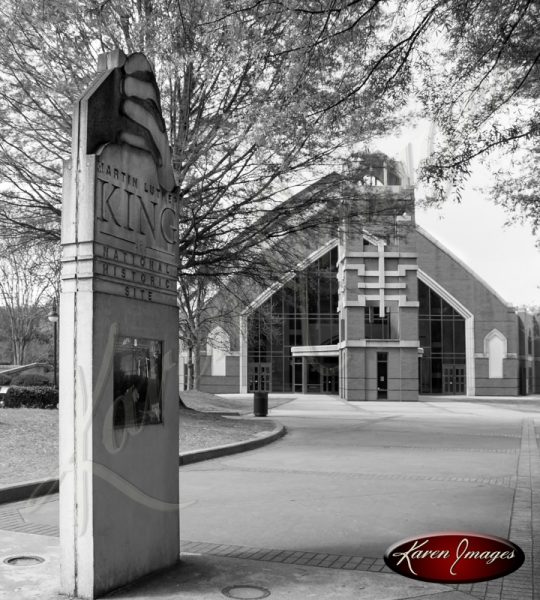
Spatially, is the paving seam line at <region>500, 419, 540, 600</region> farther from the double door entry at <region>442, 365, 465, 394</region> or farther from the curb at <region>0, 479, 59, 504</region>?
the double door entry at <region>442, 365, 465, 394</region>

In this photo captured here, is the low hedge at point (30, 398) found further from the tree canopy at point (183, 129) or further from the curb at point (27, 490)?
the curb at point (27, 490)

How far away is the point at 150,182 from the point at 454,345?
2132 inches

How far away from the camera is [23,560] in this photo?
18.9ft

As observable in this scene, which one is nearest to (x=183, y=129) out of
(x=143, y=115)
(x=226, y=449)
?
(x=226, y=449)

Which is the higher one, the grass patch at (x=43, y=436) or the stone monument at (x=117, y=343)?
the stone monument at (x=117, y=343)

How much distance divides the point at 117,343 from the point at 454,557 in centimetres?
319

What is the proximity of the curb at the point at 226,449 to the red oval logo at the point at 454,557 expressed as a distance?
259 inches

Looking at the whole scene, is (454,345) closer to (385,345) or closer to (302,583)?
(385,345)

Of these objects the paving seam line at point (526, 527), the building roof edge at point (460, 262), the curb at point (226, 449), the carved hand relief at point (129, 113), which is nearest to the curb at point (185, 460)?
the curb at point (226, 449)

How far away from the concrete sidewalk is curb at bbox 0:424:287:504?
263mm

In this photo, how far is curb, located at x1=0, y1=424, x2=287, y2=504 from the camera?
8.69 metres

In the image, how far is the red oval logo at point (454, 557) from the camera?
546 centimetres

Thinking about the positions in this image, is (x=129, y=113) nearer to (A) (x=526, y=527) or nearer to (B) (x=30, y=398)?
(A) (x=526, y=527)

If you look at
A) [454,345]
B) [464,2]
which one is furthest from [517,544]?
[454,345]
